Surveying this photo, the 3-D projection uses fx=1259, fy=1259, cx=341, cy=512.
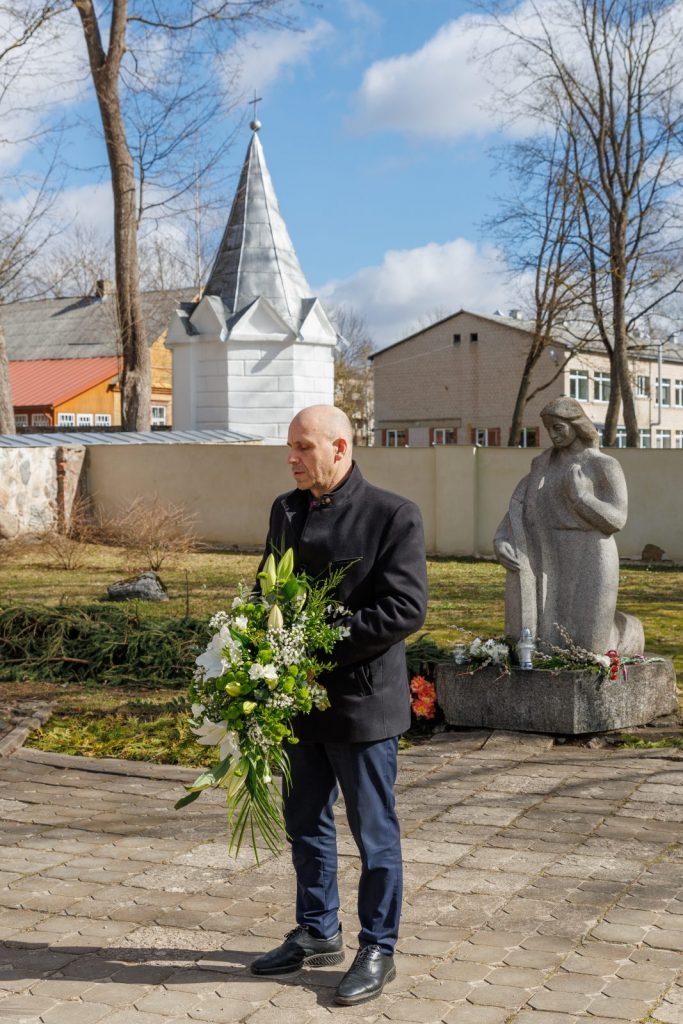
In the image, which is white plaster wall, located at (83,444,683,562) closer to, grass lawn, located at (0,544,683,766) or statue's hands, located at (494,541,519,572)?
grass lawn, located at (0,544,683,766)

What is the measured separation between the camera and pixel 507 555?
8.71 metres

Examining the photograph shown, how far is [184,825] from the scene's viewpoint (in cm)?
659

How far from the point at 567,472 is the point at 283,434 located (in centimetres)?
2273

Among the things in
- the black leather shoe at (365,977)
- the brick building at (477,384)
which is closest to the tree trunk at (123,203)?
the black leather shoe at (365,977)

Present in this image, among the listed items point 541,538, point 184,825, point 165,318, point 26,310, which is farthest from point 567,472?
point 26,310

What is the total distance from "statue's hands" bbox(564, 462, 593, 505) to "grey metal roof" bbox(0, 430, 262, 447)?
18236mm

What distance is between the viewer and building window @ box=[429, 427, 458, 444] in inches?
2594

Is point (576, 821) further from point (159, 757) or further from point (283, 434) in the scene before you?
point (283, 434)

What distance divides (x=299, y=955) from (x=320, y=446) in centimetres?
183

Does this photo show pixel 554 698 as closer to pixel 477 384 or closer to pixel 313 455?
pixel 313 455

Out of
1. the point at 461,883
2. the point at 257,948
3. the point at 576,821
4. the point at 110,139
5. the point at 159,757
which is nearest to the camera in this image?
the point at 257,948

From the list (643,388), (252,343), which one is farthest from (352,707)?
(643,388)

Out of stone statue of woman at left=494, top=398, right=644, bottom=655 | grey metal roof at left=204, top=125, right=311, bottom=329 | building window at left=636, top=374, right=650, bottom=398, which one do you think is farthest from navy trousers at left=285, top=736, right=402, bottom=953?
building window at left=636, top=374, right=650, bottom=398

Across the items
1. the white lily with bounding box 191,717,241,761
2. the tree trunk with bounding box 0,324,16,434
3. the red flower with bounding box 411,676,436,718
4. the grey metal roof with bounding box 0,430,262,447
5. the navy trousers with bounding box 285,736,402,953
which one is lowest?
the red flower with bounding box 411,676,436,718
